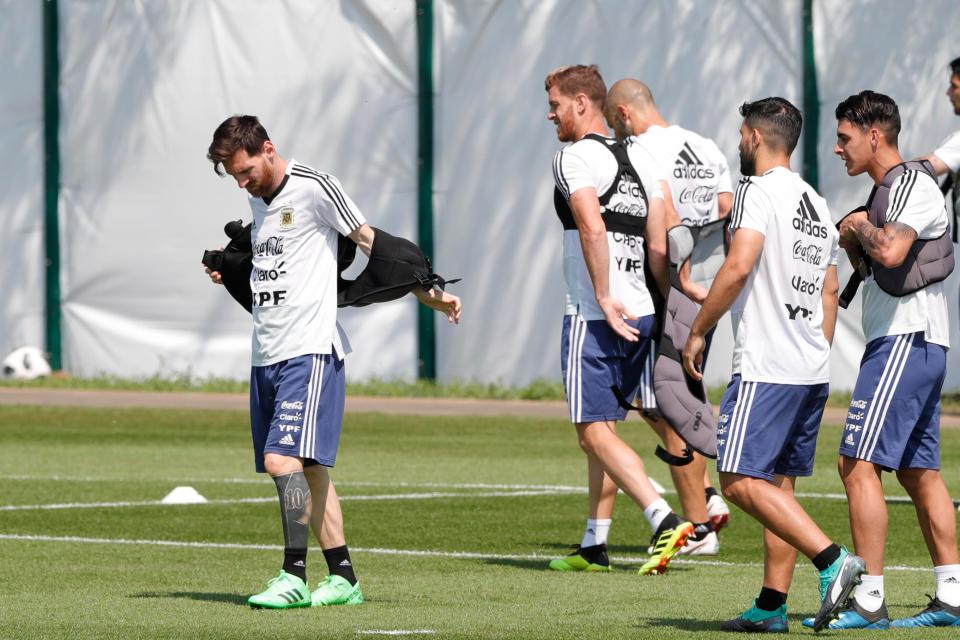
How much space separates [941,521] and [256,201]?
311cm

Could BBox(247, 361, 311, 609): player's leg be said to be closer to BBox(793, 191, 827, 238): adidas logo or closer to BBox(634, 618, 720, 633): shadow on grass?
BBox(634, 618, 720, 633): shadow on grass

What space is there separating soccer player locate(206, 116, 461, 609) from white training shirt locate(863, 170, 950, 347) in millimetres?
2146

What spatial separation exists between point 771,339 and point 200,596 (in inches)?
110

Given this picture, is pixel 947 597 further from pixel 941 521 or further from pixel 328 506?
pixel 328 506

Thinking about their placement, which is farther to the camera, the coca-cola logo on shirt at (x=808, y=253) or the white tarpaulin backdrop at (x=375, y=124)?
the white tarpaulin backdrop at (x=375, y=124)

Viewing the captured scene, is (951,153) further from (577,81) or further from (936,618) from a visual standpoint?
(936,618)

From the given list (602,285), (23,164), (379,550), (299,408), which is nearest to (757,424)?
(299,408)

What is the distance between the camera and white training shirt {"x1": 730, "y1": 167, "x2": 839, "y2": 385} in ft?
24.7

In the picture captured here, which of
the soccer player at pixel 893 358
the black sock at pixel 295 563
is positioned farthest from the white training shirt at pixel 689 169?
the black sock at pixel 295 563

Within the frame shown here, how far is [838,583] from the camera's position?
7215 millimetres

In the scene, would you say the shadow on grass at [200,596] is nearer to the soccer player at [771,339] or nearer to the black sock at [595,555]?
the black sock at [595,555]

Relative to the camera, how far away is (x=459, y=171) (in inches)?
997

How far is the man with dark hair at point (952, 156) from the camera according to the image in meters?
9.39

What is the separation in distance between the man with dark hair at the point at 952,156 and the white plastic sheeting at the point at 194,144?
1587cm
